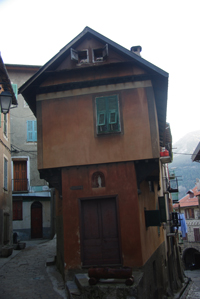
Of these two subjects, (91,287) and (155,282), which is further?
(155,282)

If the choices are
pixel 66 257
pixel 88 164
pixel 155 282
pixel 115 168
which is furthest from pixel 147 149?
pixel 155 282

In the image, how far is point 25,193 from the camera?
2605 centimetres

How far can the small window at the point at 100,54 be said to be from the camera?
38.4 ft

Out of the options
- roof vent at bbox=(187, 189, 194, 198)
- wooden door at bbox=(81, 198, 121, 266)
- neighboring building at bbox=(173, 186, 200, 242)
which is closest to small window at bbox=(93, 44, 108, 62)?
wooden door at bbox=(81, 198, 121, 266)

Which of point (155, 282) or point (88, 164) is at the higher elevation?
point (88, 164)

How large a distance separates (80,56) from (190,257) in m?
48.0

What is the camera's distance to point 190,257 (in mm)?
52000

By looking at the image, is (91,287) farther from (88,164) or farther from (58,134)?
(58,134)

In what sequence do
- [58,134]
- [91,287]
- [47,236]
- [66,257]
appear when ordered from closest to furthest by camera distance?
[91,287], [66,257], [58,134], [47,236]

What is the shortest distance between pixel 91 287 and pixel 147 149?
4.73 metres

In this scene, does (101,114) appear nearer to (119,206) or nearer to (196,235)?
(119,206)

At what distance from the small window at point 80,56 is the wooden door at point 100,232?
527cm

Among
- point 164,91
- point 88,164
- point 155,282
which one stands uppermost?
point 164,91

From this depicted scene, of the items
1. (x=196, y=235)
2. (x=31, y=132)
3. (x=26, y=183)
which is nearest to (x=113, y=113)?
(x=26, y=183)
